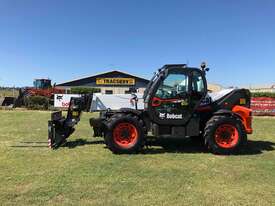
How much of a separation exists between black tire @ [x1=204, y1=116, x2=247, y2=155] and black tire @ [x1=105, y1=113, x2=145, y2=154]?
1.63m

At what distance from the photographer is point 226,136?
27.2 feet

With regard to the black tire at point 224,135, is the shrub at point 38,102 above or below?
above

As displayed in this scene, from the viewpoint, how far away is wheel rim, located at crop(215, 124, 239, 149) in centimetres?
817

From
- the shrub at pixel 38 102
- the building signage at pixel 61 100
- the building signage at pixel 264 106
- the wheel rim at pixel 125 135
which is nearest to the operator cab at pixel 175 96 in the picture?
the wheel rim at pixel 125 135

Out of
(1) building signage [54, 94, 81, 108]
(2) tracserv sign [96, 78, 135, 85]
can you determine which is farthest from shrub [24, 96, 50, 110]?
(2) tracserv sign [96, 78, 135, 85]

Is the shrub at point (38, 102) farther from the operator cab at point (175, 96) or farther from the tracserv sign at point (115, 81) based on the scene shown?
the operator cab at point (175, 96)

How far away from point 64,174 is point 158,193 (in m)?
1.95

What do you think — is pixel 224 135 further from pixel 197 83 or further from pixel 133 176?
pixel 133 176

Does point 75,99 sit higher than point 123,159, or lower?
higher

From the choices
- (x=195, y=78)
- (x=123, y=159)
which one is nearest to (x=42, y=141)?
(x=123, y=159)

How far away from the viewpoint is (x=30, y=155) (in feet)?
25.4

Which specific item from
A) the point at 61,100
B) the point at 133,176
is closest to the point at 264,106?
the point at 61,100

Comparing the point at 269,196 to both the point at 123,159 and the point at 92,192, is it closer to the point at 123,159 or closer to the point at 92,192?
the point at 92,192

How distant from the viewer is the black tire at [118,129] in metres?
8.03
